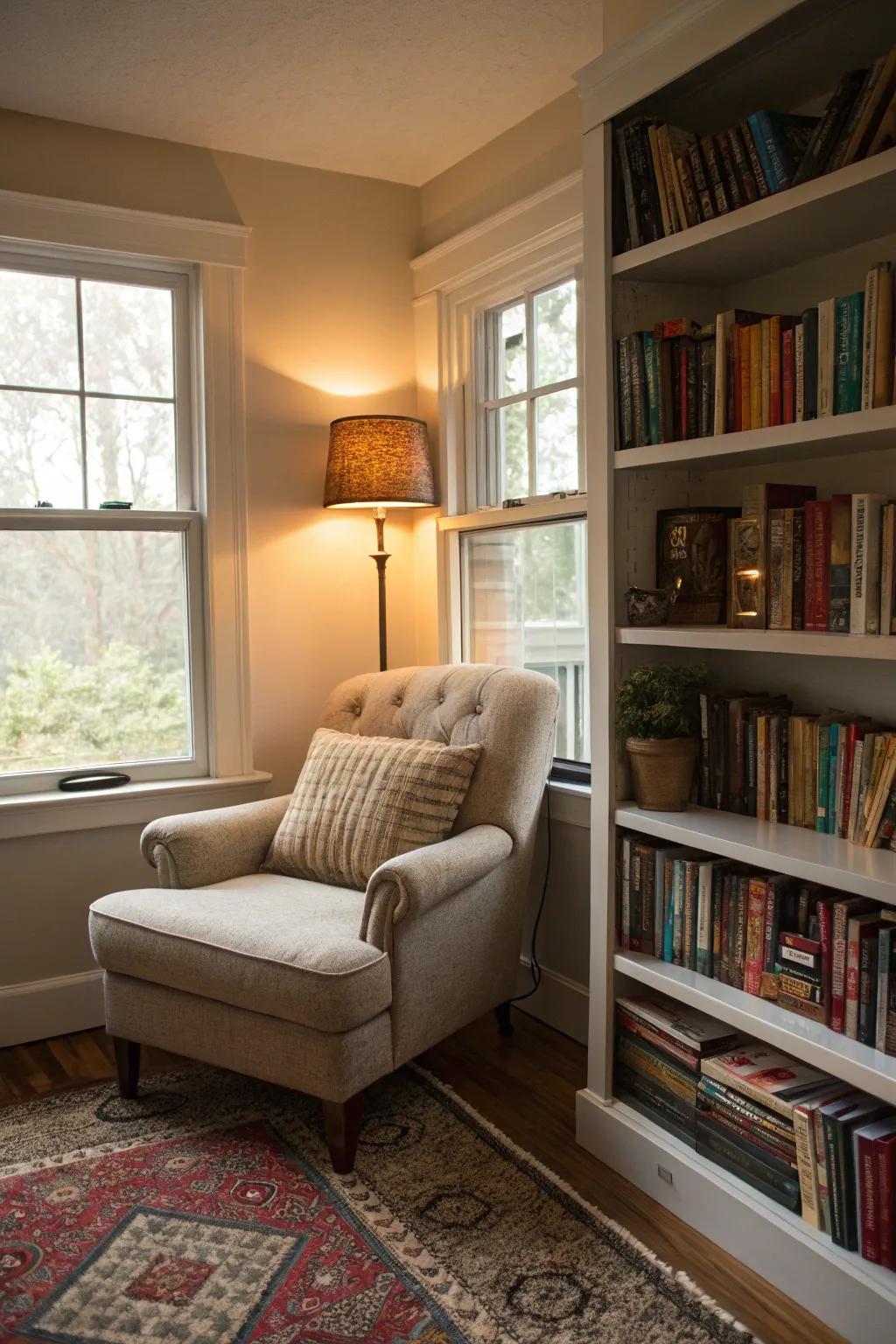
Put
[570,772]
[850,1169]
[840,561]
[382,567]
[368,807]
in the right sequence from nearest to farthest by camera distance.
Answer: [850,1169]
[840,561]
[368,807]
[570,772]
[382,567]

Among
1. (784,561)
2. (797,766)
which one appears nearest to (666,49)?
(784,561)

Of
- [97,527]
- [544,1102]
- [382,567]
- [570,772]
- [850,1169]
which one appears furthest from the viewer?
[382,567]

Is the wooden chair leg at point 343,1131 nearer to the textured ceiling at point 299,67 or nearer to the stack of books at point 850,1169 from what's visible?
the stack of books at point 850,1169

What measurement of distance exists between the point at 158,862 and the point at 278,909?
42cm

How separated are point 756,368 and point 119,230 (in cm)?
196

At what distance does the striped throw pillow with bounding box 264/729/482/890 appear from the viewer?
2.59 metres

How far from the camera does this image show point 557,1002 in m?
2.93

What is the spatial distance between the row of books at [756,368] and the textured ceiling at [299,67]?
91 cm

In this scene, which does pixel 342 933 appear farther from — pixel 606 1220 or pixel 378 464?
pixel 378 464

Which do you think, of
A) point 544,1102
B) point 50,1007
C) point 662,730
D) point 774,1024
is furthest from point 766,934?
point 50,1007

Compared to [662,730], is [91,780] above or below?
below

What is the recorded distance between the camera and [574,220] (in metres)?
2.74

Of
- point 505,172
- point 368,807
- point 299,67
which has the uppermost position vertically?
point 299,67

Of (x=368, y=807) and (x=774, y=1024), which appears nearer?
(x=774, y=1024)
